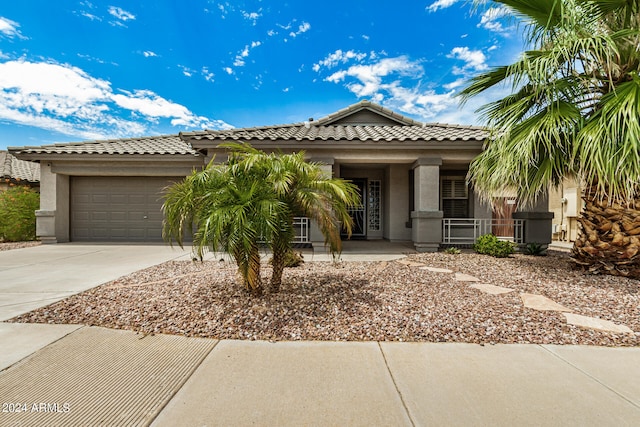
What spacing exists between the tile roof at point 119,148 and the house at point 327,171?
3 centimetres

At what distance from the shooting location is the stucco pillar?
32.0 feet

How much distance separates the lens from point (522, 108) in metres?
5.35

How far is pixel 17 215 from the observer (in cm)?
1047

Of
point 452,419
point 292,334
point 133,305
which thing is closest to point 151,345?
point 133,305

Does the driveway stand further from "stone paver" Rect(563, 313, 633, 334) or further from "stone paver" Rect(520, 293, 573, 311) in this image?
"stone paver" Rect(563, 313, 633, 334)

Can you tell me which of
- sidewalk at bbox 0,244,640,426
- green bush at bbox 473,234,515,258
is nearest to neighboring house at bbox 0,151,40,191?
sidewalk at bbox 0,244,640,426

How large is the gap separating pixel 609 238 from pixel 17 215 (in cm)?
1758

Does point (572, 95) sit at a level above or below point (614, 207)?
above

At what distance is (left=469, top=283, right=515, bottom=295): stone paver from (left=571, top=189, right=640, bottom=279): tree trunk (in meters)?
2.25

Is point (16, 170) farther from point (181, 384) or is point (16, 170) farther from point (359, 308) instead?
point (359, 308)

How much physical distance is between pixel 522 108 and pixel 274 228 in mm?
5283

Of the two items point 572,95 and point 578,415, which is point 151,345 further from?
point 572,95

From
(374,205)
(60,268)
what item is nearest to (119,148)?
(60,268)

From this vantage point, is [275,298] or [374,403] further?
[275,298]
